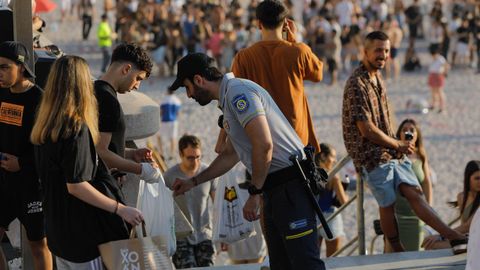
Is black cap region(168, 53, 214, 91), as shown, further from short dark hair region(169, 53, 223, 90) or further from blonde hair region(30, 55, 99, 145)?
blonde hair region(30, 55, 99, 145)

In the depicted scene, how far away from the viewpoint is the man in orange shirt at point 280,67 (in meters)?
6.65

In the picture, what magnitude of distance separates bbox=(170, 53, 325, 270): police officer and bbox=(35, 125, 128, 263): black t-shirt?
71 cm

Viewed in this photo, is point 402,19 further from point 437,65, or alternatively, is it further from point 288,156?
point 288,156

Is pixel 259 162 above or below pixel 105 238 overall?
above

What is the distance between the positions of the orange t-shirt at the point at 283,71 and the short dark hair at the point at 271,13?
0.42ft

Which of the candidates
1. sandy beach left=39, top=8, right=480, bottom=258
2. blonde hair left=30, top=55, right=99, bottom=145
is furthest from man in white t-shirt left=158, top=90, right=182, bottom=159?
blonde hair left=30, top=55, right=99, bottom=145

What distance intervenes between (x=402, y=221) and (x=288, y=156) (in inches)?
88.1

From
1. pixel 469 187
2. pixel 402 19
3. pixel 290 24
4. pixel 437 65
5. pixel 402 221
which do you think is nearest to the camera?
pixel 290 24

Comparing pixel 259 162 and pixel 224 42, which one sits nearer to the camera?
pixel 259 162

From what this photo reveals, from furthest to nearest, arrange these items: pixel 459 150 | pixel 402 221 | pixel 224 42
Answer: pixel 224 42
pixel 459 150
pixel 402 221

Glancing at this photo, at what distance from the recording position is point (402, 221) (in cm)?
766

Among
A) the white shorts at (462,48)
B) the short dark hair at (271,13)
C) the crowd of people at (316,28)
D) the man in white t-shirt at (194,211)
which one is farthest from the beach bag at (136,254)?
the white shorts at (462,48)

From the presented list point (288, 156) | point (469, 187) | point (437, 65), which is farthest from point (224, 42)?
point (288, 156)

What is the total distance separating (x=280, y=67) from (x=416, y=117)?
16.5m
